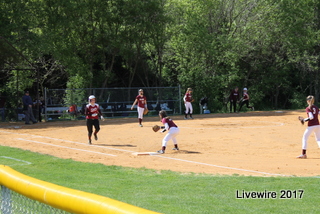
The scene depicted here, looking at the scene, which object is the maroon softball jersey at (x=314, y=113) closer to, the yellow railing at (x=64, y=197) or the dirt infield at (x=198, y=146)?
the dirt infield at (x=198, y=146)

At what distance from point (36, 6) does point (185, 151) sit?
67.3ft

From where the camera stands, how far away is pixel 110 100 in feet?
113

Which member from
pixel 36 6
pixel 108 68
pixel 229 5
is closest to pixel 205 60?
pixel 229 5

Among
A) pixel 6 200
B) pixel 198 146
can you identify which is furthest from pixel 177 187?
pixel 198 146

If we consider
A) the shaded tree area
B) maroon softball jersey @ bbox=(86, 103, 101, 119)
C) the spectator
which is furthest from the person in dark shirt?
the spectator

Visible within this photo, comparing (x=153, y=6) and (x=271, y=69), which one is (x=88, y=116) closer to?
(x=153, y=6)

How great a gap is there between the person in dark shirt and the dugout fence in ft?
7.40

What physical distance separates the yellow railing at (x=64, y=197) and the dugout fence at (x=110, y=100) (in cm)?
2872

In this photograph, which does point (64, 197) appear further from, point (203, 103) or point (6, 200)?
point (203, 103)

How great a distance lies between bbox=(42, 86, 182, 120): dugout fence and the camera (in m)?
32.4

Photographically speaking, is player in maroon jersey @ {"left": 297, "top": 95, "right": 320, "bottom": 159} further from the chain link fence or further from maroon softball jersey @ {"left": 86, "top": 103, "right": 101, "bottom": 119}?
the chain link fence

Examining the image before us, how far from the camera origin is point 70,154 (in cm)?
1667

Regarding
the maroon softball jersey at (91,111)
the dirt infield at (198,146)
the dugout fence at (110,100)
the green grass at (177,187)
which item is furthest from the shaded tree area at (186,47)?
the green grass at (177,187)

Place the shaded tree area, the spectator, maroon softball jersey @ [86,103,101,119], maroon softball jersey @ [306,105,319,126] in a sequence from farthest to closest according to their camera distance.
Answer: the spectator → the shaded tree area → maroon softball jersey @ [86,103,101,119] → maroon softball jersey @ [306,105,319,126]
